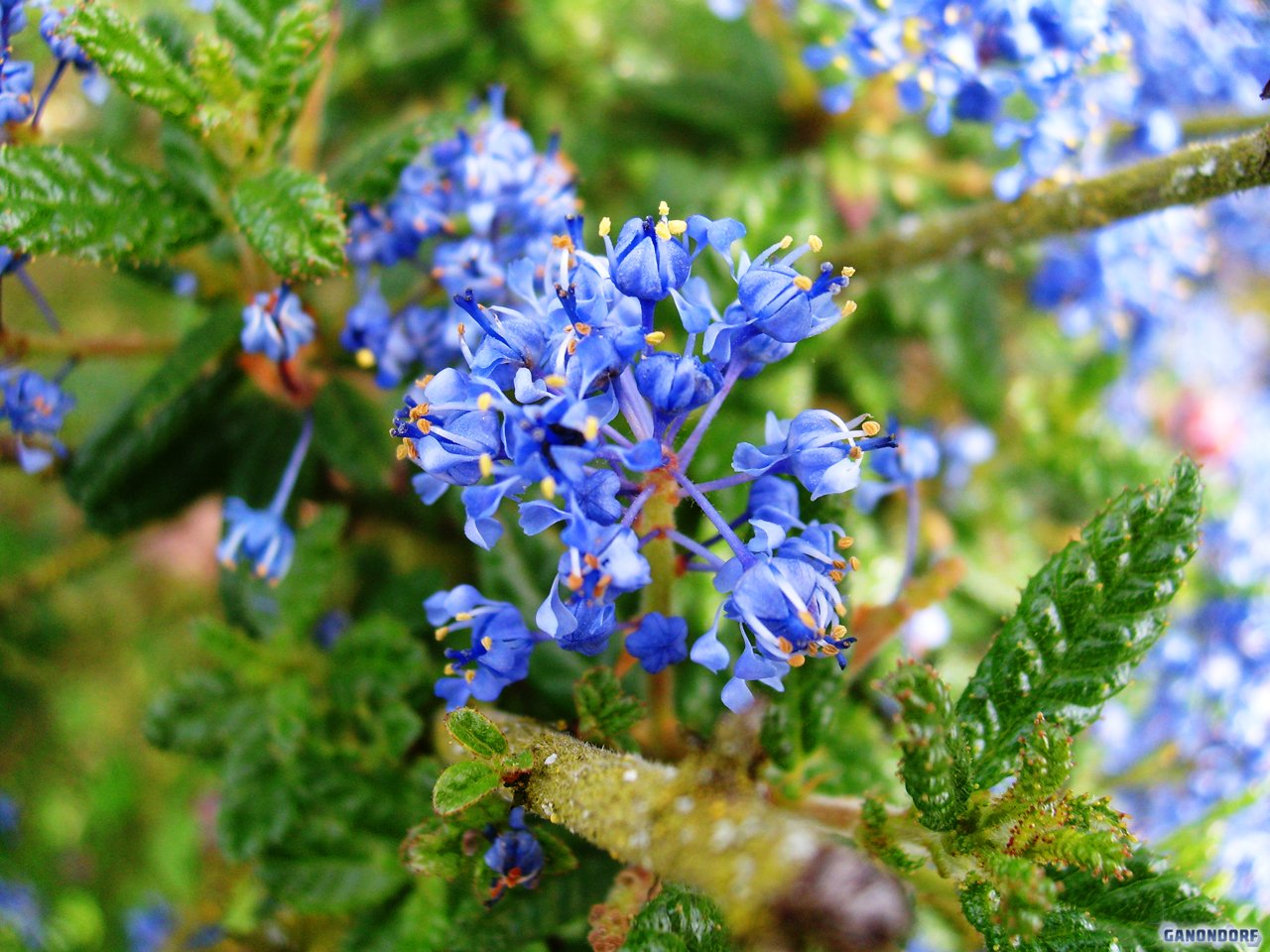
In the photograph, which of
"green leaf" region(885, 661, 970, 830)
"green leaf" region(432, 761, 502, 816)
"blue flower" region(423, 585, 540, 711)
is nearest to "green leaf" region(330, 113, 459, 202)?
"blue flower" region(423, 585, 540, 711)

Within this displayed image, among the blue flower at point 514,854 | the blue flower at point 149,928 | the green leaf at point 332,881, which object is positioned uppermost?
the blue flower at point 514,854

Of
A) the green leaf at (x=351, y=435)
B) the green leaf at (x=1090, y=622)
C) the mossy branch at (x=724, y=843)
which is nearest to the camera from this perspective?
the mossy branch at (x=724, y=843)

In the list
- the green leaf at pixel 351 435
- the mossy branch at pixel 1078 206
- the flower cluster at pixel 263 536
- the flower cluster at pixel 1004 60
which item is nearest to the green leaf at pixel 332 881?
the flower cluster at pixel 263 536

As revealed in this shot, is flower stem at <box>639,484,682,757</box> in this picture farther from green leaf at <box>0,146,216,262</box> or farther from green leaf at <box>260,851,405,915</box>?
green leaf at <box>0,146,216,262</box>

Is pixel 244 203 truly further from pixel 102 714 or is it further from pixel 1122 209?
pixel 102 714

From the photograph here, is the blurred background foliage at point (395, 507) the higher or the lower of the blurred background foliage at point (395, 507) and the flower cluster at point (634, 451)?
the lower

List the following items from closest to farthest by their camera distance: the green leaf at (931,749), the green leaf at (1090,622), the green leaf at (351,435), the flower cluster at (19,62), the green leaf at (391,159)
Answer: the green leaf at (931,749) → the green leaf at (1090,622) → the flower cluster at (19,62) → the green leaf at (391,159) → the green leaf at (351,435)

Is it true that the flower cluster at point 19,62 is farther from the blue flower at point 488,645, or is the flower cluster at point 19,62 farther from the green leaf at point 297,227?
the blue flower at point 488,645
